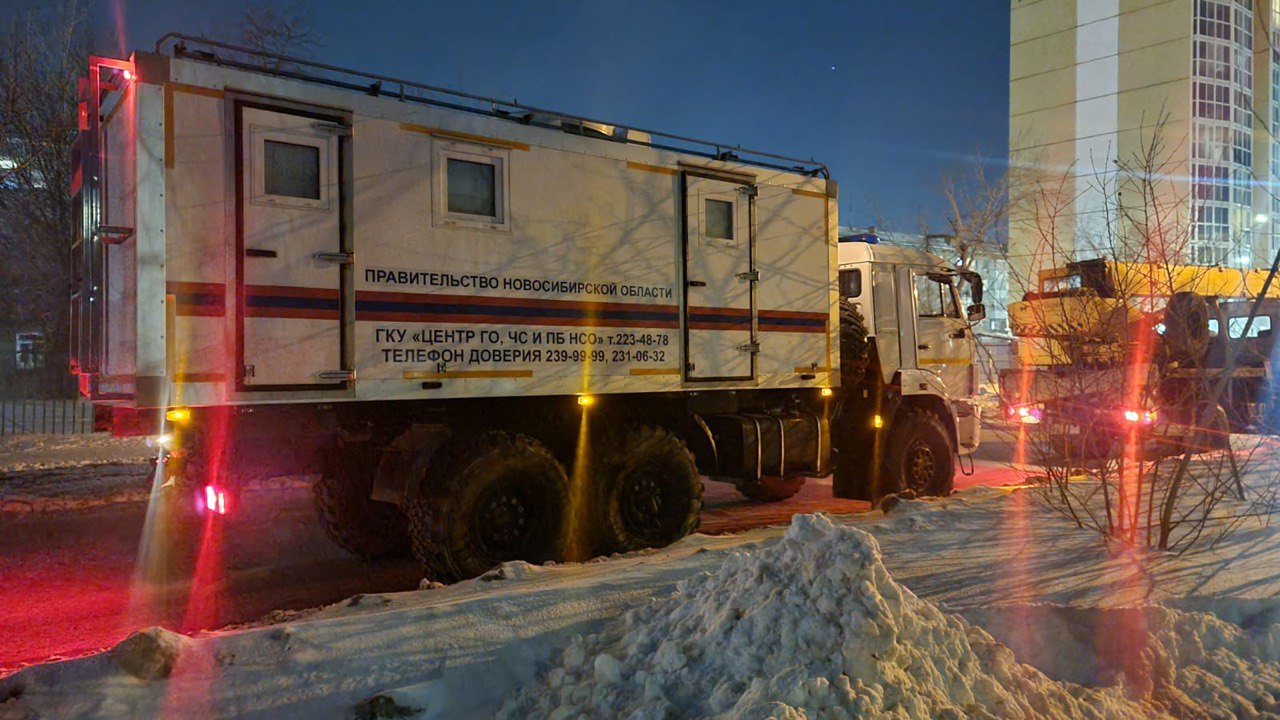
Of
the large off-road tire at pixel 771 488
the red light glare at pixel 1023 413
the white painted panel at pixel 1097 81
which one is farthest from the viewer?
the white painted panel at pixel 1097 81

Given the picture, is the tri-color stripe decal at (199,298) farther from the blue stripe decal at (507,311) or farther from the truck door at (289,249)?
the blue stripe decal at (507,311)

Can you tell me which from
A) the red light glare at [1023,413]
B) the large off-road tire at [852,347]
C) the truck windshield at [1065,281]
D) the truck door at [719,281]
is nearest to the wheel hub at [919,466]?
the red light glare at [1023,413]

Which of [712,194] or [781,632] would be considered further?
[712,194]

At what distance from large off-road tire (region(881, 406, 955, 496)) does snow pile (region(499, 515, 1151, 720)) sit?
5897 millimetres

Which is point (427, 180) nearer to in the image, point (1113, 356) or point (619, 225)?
point (619, 225)

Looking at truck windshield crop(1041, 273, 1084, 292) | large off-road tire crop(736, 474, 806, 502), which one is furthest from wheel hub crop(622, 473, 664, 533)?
truck windshield crop(1041, 273, 1084, 292)

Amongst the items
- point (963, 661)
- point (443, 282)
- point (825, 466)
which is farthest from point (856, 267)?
point (963, 661)

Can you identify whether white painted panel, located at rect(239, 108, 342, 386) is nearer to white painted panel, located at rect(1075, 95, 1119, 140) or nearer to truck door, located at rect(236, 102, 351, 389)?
truck door, located at rect(236, 102, 351, 389)

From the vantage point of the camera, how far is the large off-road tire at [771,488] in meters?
11.1

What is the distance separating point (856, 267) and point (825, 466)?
242 centimetres

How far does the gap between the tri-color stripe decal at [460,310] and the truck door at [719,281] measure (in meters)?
0.03

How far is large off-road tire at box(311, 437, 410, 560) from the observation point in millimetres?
7324

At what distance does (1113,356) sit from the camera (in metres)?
6.43

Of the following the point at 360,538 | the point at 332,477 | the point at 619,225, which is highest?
the point at 619,225
